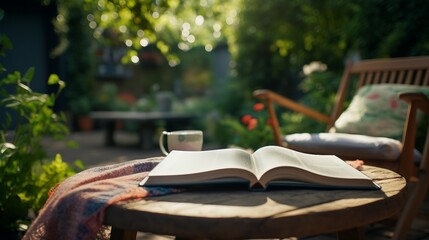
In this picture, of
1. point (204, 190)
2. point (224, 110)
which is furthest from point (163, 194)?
point (224, 110)

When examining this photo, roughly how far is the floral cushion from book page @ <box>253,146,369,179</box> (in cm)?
133

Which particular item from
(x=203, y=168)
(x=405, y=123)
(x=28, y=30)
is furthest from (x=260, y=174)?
(x=28, y=30)

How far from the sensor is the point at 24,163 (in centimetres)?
173

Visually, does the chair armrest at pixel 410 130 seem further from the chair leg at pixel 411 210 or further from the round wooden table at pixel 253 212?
the round wooden table at pixel 253 212

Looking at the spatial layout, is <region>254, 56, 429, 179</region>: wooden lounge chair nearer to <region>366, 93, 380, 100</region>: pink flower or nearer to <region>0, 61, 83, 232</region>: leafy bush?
<region>366, 93, 380, 100</region>: pink flower

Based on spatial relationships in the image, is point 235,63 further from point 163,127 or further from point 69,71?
point 69,71

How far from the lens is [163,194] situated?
87 cm

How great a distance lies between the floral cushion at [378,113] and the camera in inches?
A: 92.6

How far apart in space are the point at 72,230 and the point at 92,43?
9.54m

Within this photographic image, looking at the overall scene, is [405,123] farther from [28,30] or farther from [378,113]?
[28,30]

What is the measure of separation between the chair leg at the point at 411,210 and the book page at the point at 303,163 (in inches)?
32.0

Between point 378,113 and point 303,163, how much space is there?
161 cm

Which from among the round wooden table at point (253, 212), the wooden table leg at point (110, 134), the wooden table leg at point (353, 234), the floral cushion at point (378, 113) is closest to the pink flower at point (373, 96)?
the floral cushion at point (378, 113)

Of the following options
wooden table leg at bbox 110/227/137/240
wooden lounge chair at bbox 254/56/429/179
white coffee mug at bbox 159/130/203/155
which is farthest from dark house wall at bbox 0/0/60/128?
wooden table leg at bbox 110/227/137/240
